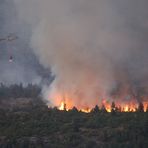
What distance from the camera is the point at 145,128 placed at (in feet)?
650

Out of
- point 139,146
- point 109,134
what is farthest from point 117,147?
point 109,134

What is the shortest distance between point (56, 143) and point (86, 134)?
16.9m

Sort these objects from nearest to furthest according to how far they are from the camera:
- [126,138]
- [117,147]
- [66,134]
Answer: [117,147]
[126,138]
[66,134]

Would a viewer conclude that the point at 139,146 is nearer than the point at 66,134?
Yes

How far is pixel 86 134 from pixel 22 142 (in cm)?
2426

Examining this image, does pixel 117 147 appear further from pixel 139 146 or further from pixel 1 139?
pixel 1 139

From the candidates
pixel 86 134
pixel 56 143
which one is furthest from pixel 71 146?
pixel 86 134

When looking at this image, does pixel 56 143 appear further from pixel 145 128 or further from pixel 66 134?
pixel 145 128

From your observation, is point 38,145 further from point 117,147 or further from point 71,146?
point 117,147

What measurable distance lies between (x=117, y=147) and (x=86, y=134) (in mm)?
27517

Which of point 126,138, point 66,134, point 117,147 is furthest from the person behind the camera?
point 66,134

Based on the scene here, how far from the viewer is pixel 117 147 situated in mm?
173500

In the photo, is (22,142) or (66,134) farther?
(66,134)

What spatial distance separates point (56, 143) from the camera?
185750mm
